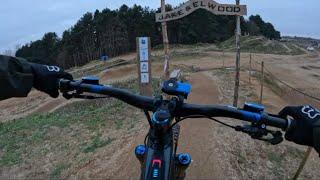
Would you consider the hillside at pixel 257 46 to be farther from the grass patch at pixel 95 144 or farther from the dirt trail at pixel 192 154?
the dirt trail at pixel 192 154

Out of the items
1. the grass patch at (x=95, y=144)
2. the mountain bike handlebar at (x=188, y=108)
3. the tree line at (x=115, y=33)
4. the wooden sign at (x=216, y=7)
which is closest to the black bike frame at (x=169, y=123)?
the mountain bike handlebar at (x=188, y=108)

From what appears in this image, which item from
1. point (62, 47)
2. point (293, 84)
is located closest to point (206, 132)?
point (293, 84)

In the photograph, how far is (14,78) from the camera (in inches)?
101

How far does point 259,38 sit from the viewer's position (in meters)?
64.8

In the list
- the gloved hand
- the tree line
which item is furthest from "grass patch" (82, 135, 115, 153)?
the tree line

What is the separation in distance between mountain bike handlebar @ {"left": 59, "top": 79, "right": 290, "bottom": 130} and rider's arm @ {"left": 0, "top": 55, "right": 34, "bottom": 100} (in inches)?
13.8

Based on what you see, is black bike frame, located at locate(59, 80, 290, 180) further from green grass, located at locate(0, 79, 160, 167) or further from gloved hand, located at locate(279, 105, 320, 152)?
green grass, located at locate(0, 79, 160, 167)

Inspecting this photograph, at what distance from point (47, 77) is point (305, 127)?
1427 millimetres

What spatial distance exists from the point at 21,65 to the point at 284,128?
4.64 ft

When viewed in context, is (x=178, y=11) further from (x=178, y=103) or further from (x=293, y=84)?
(x=293, y=84)

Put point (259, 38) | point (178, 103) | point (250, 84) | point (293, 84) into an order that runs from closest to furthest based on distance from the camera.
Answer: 1. point (178, 103)
2. point (250, 84)
3. point (293, 84)
4. point (259, 38)

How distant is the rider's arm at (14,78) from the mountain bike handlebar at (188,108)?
0.35m

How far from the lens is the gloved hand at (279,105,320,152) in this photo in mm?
2434

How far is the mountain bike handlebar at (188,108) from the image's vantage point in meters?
2.75
